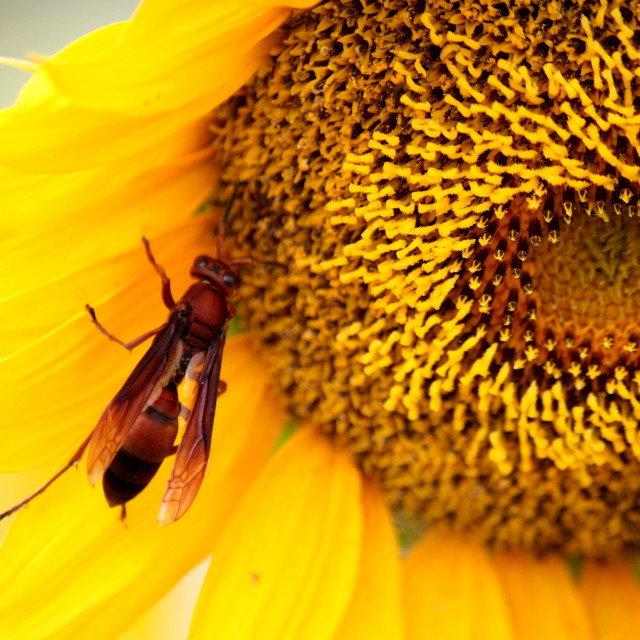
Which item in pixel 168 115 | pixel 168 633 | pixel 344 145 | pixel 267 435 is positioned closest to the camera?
pixel 168 115

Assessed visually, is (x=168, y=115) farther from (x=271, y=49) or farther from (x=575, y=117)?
(x=575, y=117)

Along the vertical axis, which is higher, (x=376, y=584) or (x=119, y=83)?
(x=119, y=83)

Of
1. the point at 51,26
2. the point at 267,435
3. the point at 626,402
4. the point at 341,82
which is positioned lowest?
the point at 626,402

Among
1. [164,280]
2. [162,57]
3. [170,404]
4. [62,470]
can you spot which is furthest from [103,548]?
[162,57]

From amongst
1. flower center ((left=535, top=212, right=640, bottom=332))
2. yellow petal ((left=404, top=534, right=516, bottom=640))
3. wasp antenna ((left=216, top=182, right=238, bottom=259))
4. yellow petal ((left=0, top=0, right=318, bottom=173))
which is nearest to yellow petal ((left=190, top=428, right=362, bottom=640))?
yellow petal ((left=404, top=534, right=516, bottom=640))

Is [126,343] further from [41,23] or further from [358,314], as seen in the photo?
[41,23]

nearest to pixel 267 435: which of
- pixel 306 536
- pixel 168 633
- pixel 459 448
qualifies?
pixel 306 536

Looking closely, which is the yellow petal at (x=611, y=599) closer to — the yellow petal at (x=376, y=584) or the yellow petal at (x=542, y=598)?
the yellow petal at (x=542, y=598)
